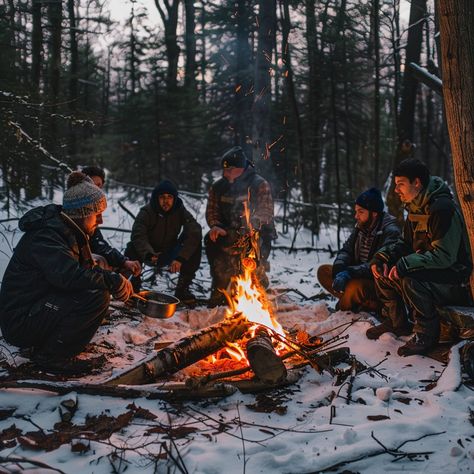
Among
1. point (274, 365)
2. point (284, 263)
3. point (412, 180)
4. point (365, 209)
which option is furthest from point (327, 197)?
point (274, 365)

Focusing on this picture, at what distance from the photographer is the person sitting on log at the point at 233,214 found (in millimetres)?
6371

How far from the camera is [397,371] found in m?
3.87

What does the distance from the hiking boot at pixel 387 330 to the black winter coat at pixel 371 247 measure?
65 cm

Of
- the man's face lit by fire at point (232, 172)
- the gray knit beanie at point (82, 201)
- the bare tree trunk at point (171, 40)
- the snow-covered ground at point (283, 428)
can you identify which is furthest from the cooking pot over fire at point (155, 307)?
the bare tree trunk at point (171, 40)

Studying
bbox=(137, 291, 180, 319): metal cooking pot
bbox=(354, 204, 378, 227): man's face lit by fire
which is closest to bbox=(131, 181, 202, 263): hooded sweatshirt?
bbox=(137, 291, 180, 319): metal cooking pot

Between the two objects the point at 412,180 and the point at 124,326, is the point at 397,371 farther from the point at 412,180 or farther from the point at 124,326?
the point at 124,326

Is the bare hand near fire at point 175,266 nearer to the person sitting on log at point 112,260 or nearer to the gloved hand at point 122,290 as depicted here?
the person sitting on log at point 112,260

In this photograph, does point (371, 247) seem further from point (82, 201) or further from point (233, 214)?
point (82, 201)

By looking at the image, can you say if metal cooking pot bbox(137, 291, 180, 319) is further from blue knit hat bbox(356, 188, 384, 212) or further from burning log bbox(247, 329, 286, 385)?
blue knit hat bbox(356, 188, 384, 212)

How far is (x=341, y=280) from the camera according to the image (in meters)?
5.14

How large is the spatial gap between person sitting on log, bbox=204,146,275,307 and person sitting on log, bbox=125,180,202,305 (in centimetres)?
29

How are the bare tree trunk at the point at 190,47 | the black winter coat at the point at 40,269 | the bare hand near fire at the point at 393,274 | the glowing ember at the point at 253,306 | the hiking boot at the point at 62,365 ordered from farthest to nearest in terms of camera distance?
1. the bare tree trunk at the point at 190,47
2. the glowing ember at the point at 253,306
3. the bare hand near fire at the point at 393,274
4. the hiking boot at the point at 62,365
5. the black winter coat at the point at 40,269

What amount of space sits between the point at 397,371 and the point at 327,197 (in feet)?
32.7

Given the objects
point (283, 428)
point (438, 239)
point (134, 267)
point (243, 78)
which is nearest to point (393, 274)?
point (438, 239)
